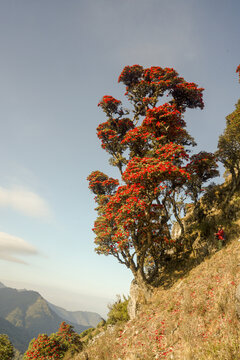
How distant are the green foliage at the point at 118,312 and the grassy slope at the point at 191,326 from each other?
11.5 ft

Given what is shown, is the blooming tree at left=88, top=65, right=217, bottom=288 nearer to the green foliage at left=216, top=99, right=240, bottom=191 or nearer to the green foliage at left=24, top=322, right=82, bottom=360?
the green foliage at left=216, top=99, right=240, bottom=191

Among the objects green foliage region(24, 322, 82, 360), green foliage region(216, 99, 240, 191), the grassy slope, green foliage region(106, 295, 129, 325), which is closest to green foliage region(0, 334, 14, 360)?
green foliage region(24, 322, 82, 360)

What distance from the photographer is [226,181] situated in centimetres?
2011

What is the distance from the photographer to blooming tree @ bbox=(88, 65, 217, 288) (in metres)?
12.8

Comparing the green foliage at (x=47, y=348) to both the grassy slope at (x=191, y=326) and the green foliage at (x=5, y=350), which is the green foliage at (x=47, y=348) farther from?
the grassy slope at (x=191, y=326)

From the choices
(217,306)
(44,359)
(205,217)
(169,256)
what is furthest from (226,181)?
(44,359)

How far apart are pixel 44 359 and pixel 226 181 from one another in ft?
82.9

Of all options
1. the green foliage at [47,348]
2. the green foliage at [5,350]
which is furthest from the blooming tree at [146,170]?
the green foliage at [5,350]

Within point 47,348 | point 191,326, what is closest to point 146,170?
point 191,326

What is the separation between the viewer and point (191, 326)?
6254 mm

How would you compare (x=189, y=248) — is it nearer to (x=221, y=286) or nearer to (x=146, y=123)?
(x=221, y=286)

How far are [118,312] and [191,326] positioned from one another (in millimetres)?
9614

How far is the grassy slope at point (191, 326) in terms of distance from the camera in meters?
5.05

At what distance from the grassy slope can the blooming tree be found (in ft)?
13.3
